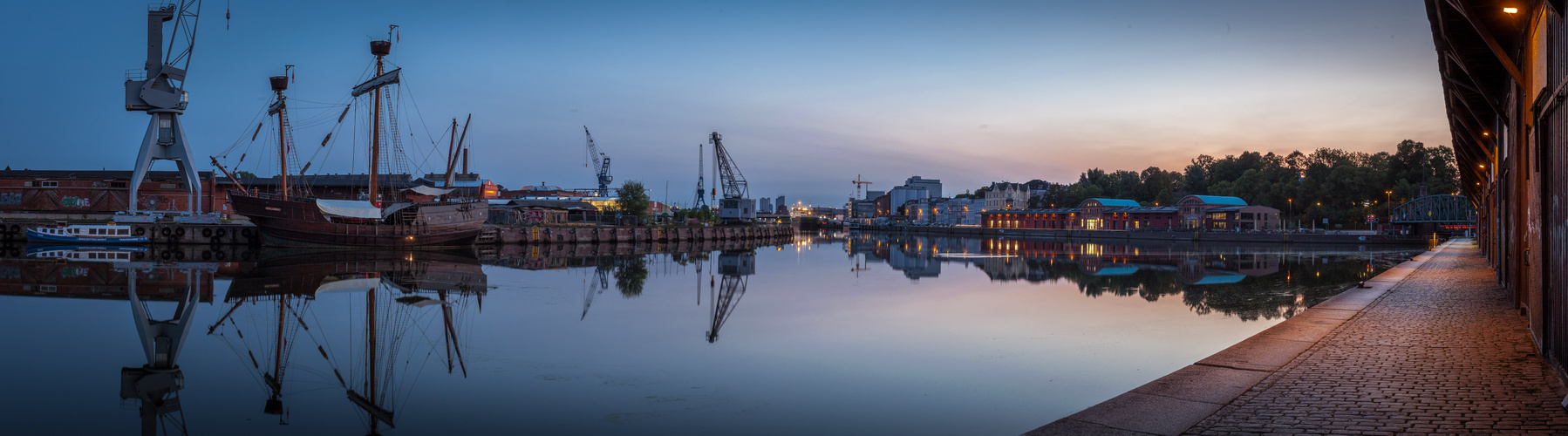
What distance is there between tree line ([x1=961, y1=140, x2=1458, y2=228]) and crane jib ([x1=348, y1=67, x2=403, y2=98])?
9730 cm

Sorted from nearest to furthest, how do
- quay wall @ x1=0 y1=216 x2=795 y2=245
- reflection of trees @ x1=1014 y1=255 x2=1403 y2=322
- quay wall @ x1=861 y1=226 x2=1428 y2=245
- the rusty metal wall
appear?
the rusty metal wall → reflection of trees @ x1=1014 y1=255 x2=1403 y2=322 → quay wall @ x1=0 y1=216 x2=795 y2=245 → quay wall @ x1=861 y1=226 x2=1428 y2=245

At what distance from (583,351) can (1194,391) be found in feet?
24.3

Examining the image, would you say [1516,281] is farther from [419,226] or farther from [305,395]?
[419,226]

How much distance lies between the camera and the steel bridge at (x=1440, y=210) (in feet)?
238

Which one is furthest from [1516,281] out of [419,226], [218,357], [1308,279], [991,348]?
[419,226]

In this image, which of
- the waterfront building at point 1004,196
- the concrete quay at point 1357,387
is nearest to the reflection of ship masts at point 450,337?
the concrete quay at point 1357,387

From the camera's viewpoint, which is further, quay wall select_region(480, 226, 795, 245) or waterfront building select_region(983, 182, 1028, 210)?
waterfront building select_region(983, 182, 1028, 210)

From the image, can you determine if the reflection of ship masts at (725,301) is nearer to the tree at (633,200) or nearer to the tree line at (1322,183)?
the tree at (633,200)

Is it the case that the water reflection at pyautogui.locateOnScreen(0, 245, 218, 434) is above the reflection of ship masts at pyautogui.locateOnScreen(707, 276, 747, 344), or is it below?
above

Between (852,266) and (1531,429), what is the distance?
28554 mm

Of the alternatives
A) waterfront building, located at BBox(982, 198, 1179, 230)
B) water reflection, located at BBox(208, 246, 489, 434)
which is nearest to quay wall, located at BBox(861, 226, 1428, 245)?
waterfront building, located at BBox(982, 198, 1179, 230)

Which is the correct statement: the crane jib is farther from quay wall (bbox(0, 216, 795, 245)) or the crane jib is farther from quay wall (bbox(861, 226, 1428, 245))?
quay wall (bbox(861, 226, 1428, 245))

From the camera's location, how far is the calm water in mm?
7137

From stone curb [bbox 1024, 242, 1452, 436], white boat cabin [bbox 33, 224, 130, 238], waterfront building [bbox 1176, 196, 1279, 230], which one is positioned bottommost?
stone curb [bbox 1024, 242, 1452, 436]
